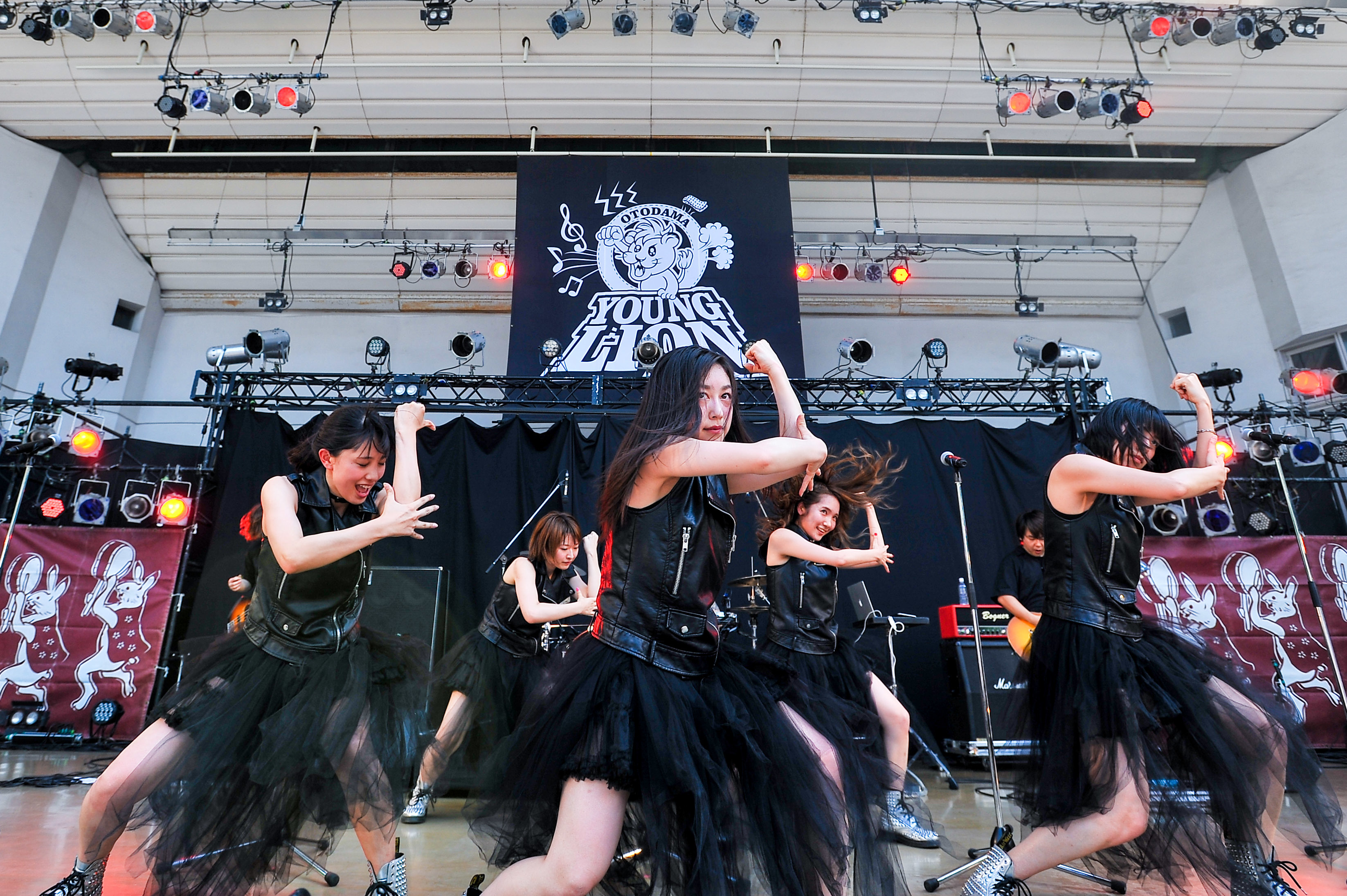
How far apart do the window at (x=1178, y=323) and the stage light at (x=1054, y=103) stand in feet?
13.3

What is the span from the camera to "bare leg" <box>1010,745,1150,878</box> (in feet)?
7.39

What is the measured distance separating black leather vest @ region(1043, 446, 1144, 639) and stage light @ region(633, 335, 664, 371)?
508 centimetres

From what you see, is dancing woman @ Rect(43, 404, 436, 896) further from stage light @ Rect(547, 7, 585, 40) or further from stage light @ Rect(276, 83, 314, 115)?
stage light @ Rect(276, 83, 314, 115)

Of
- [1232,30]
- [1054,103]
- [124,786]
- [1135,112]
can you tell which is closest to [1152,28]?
[1232,30]

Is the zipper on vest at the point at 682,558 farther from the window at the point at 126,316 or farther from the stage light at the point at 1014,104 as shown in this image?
the window at the point at 126,316

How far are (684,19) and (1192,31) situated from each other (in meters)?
4.96

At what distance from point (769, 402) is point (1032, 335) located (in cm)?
560

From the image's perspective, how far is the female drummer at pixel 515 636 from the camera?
4012mm

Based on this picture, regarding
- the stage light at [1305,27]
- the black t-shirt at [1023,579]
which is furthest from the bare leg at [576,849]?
the stage light at [1305,27]

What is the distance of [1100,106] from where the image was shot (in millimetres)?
7621

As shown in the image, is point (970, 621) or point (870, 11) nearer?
point (970, 621)

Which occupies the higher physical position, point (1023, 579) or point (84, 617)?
point (1023, 579)

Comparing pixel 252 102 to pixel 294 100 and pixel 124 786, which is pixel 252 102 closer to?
pixel 294 100

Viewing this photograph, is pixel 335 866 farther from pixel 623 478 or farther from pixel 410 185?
pixel 410 185
